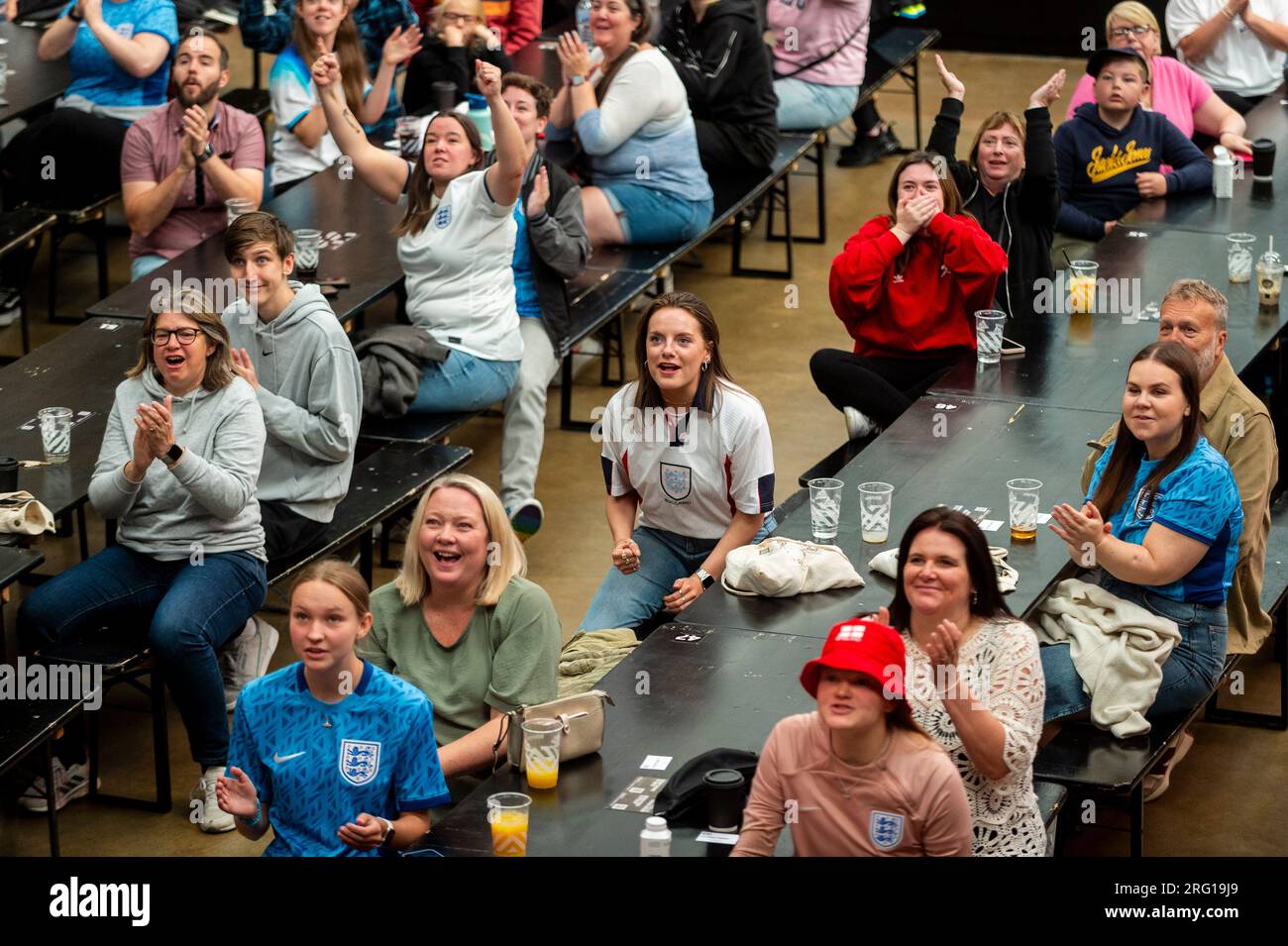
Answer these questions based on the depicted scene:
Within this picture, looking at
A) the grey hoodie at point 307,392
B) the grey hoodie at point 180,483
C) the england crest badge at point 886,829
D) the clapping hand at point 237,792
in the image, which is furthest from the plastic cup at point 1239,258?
the clapping hand at point 237,792

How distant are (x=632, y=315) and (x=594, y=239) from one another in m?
1.23

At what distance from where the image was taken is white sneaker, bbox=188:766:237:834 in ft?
19.5

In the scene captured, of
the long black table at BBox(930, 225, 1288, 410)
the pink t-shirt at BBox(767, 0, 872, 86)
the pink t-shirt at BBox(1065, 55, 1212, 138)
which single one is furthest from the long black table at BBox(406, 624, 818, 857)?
the pink t-shirt at BBox(767, 0, 872, 86)

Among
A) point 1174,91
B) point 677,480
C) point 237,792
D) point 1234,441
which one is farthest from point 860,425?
point 237,792

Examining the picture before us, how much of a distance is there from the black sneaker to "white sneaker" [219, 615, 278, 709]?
20.3 ft

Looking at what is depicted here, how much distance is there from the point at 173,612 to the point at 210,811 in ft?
1.97

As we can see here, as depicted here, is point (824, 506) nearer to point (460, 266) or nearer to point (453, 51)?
point (460, 266)

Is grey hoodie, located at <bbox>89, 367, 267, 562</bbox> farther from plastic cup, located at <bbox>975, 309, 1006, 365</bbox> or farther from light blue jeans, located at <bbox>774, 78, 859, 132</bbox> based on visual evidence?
light blue jeans, located at <bbox>774, 78, 859, 132</bbox>

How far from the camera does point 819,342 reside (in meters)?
9.55

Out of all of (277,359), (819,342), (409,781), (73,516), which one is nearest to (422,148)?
(277,359)

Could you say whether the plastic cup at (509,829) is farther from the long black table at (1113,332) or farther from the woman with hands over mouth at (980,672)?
the long black table at (1113,332)

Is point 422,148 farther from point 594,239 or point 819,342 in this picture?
point 819,342

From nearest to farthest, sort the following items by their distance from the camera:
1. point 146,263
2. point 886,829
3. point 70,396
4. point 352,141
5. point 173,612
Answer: point 886,829, point 173,612, point 70,396, point 352,141, point 146,263

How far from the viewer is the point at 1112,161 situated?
8.65m
